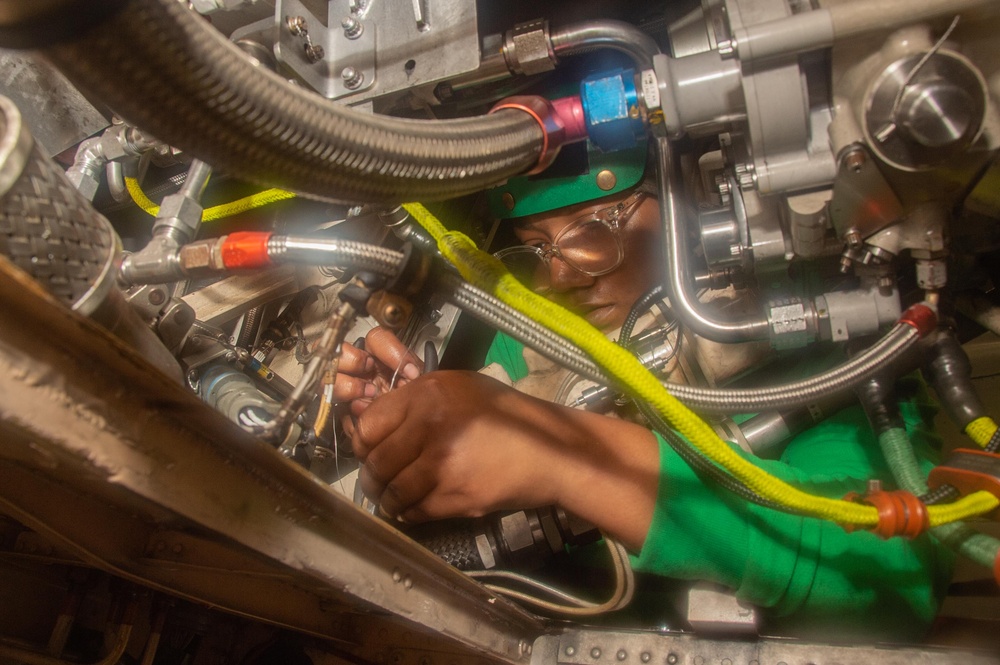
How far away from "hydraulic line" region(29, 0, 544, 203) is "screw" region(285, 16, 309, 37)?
0.43m

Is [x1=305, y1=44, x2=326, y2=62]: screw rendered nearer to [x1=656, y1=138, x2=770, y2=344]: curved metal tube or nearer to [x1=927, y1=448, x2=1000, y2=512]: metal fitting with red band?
[x1=656, y1=138, x2=770, y2=344]: curved metal tube

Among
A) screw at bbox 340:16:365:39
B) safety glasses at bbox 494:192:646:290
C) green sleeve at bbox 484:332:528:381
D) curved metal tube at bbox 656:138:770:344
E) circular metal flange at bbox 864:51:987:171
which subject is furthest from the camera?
green sleeve at bbox 484:332:528:381

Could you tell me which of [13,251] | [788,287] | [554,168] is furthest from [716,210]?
[13,251]

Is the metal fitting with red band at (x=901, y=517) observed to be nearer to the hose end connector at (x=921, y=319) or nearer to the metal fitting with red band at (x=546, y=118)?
the hose end connector at (x=921, y=319)

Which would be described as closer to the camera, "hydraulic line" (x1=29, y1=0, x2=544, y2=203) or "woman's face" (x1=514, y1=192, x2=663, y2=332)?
"hydraulic line" (x1=29, y1=0, x2=544, y2=203)

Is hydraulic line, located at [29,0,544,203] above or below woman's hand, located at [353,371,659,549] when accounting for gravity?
above

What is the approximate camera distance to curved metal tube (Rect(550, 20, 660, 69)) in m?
0.83

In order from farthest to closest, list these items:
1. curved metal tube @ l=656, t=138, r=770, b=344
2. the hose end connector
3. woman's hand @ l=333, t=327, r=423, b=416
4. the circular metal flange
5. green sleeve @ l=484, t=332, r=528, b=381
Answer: green sleeve @ l=484, t=332, r=528, b=381
woman's hand @ l=333, t=327, r=423, b=416
curved metal tube @ l=656, t=138, r=770, b=344
the hose end connector
the circular metal flange

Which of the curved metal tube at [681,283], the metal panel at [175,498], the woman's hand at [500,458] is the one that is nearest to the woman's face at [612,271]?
the curved metal tube at [681,283]

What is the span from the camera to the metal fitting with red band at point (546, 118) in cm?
72

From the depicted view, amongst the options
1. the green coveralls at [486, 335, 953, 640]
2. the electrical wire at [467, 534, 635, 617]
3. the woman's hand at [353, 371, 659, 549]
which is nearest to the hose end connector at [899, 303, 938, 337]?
the green coveralls at [486, 335, 953, 640]

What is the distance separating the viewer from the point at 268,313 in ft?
3.85

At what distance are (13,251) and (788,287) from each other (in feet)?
2.92

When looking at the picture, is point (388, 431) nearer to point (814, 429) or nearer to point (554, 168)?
point (554, 168)
